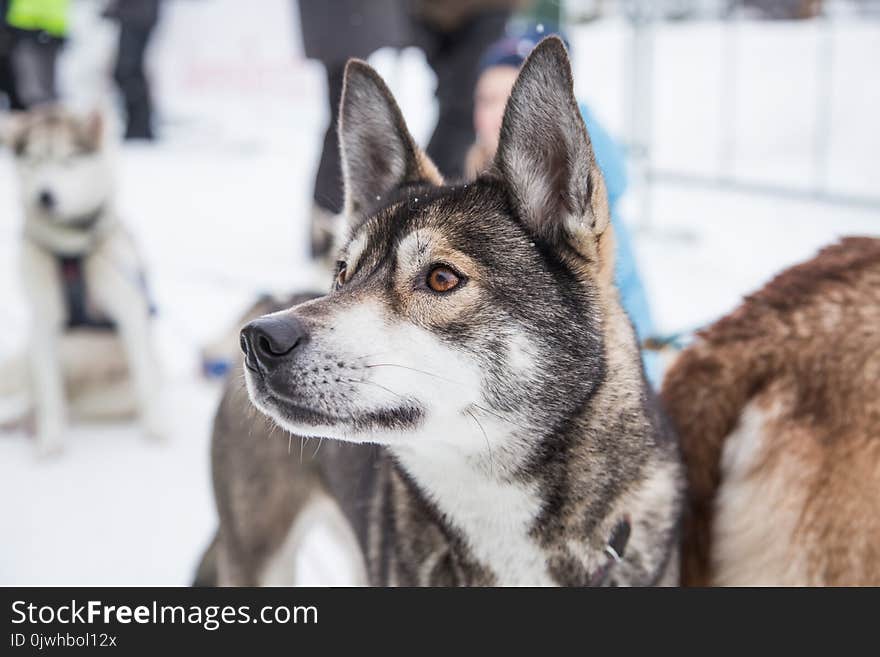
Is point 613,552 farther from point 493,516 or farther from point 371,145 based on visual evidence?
point 371,145

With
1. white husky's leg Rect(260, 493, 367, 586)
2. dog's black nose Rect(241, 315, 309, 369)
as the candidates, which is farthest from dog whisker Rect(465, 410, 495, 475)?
white husky's leg Rect(260, 493, 367, 586)

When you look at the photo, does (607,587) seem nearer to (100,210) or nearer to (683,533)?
(683,533)

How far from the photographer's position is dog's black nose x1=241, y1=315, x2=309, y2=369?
1.41m

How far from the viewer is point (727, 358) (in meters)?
1.85

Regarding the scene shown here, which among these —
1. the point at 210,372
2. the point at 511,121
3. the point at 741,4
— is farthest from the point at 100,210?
the point at 741,4

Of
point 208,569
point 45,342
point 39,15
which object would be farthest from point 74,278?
point 39,15

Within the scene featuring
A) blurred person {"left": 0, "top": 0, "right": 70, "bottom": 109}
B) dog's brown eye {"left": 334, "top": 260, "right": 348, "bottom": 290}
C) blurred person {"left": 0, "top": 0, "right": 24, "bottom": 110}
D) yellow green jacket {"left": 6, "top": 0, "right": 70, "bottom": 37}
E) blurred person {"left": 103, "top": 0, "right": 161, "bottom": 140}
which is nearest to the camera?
dog's brown eye {"left": 334, "top": 260, "right": 348, "bottom": 290}

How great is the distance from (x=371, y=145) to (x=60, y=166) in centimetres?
256

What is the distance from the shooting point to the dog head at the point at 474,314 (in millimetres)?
1449

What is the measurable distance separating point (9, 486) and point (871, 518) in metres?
3.16

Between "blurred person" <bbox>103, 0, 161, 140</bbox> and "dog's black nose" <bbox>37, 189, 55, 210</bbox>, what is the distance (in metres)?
6.91

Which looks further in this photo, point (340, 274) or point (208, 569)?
point (208, 569)

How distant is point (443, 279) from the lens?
157 cm

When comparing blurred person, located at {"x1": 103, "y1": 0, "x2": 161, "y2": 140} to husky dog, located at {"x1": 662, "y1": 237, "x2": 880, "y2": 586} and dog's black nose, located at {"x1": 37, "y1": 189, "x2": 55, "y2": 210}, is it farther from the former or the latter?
husky dog, located at {"x1": 662, "y1": 237, "x2": 880, "y2": 586}
